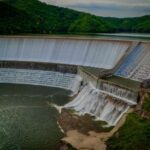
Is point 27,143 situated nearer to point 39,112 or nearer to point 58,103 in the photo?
point 39,112

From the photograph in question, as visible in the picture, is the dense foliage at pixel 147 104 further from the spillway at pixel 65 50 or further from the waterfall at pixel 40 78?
the waterfall at pixel 40 78

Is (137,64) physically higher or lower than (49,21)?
higher

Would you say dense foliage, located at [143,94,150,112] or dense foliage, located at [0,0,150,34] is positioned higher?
dense foliage, located at [143,94,150,112]

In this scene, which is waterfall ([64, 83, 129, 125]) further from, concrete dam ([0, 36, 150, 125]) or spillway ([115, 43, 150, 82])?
spillway ([115, 43, 150, 82])

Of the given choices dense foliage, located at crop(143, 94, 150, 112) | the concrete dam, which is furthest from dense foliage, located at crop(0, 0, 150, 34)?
dense foliage, located at crop(143, 94, 150, 112)

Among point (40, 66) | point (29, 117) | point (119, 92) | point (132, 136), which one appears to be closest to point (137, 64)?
point (119, 92)

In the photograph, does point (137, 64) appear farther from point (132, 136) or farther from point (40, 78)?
point (132, 136)
